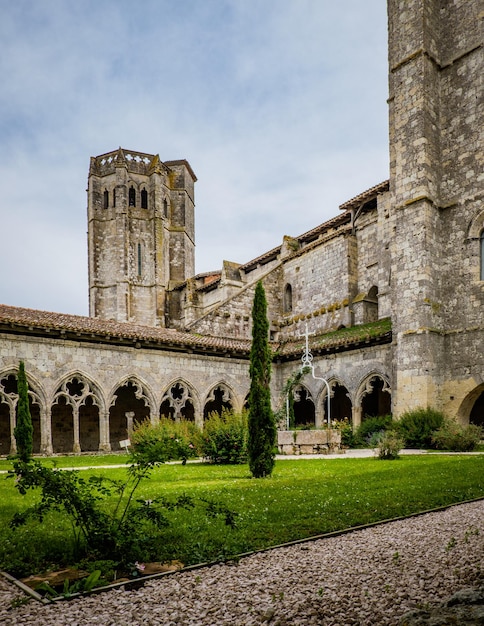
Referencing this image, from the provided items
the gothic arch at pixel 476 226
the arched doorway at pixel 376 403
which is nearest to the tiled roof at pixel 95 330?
the arched doorway at pixel 376 403

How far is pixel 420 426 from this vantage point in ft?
51.3

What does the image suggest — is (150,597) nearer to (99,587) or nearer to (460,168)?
(99,587)

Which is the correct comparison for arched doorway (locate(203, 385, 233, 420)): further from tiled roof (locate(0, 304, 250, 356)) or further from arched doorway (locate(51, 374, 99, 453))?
arched doorway (locate(51, 374, 99, 453))

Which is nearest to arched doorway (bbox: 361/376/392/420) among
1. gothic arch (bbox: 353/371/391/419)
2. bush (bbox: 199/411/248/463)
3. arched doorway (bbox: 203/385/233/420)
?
gothic arch (bbox: 353/371/391/419)

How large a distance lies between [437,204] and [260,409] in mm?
11117

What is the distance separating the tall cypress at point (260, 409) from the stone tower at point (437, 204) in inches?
318

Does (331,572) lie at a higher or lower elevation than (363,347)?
lower

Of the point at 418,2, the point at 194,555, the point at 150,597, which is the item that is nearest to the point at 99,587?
the point at 150,597

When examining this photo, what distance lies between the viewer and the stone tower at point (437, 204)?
16578mm

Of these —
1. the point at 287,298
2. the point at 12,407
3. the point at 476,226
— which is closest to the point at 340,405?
the point at 287,298

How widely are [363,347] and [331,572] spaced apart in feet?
50.3

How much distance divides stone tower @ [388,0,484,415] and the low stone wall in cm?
293

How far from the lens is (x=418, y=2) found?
57.0ft

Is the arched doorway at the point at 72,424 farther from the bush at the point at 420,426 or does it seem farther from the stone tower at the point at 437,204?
the stone tower at the point at 437,204
